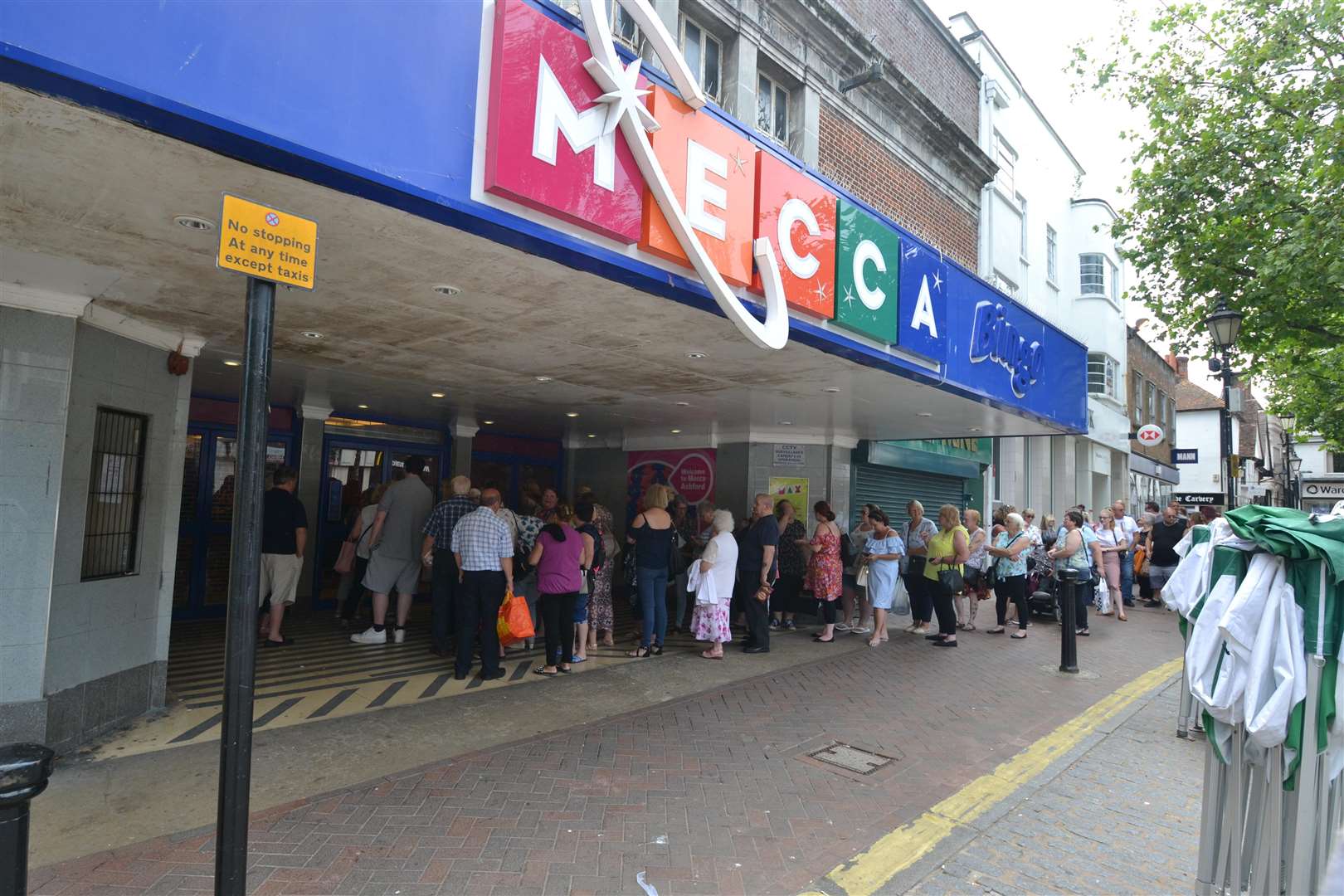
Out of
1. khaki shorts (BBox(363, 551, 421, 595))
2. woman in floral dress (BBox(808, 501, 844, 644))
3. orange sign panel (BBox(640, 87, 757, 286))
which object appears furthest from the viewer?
woman in floral dress (BBox(808, 501, 844, 644))

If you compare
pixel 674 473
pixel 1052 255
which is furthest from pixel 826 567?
pixel 1052 255

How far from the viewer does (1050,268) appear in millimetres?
20375

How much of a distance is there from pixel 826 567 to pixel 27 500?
7547 millimetres

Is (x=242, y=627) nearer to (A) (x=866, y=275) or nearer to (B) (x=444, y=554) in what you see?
(B) (x=444, y=554)

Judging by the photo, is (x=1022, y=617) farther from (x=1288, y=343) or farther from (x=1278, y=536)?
(x=1288, y=343)

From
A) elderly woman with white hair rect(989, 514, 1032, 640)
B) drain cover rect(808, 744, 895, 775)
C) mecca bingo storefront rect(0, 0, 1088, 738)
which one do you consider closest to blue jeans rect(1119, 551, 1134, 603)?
elderly woman with white hair rect(989, 514, 1032, 640)

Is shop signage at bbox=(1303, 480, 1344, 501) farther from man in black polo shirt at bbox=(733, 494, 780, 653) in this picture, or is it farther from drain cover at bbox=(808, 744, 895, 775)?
drain cover at bbox=(808, 744, 895, 775)

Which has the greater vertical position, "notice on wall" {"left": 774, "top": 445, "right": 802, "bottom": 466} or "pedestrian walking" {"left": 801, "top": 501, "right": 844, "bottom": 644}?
"notice on wall" {"left": 774, "top": 445, "right": 802, "bottom": 466}

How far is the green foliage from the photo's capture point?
11.6 meters

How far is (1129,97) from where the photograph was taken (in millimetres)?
14297

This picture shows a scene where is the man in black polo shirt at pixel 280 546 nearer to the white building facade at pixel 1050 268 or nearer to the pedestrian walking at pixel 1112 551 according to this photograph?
the pedestrian walking at pixel 1112 551

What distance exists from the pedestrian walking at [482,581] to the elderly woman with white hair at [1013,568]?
6953mm

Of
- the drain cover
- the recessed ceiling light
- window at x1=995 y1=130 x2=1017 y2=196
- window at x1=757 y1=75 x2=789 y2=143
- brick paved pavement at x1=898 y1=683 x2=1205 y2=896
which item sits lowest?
brick paved pavement at x1=898 y1=683 x2=1205 y2=896

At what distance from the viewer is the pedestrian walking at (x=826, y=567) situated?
8.95 metres
